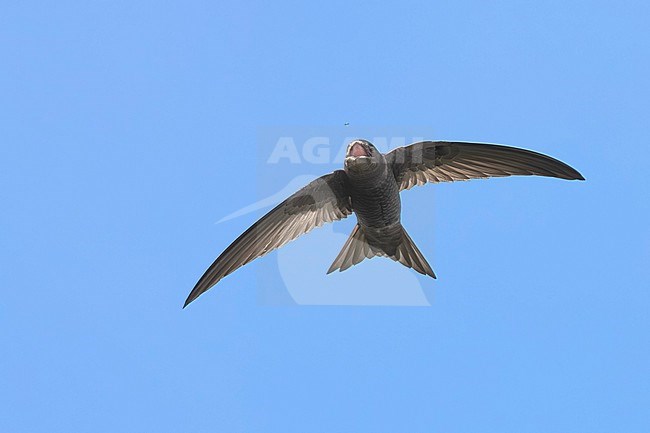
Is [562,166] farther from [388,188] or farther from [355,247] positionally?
[355,247]

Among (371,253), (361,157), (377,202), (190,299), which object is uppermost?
(361,157)

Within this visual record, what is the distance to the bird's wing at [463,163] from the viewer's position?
10133 mm

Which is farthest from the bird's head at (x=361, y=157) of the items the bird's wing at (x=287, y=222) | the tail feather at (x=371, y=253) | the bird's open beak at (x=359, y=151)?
the tail feather at (x=371, y=253)

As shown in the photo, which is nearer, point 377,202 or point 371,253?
point 377,202

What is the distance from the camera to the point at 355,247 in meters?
11.0

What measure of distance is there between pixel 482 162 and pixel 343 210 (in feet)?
5.86

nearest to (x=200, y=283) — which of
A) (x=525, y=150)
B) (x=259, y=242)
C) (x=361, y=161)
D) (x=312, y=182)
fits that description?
(x=259, y=242)

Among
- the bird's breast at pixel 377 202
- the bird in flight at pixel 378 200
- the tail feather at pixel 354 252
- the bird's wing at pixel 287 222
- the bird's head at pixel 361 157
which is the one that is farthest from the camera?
the tail feather at pixel 354 252

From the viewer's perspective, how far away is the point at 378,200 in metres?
10.1

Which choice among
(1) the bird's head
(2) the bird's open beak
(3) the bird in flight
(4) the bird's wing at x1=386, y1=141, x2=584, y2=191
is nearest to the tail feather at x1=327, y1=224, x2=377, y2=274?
(3) the bird in flight

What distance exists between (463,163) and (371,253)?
160 cm

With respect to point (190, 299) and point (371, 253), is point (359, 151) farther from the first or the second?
point (190, 299)

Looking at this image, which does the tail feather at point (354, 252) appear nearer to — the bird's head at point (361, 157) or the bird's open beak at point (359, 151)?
the bird's head at point (361, 157)

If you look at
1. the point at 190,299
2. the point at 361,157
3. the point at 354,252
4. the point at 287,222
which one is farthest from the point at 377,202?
the point at 190,299
